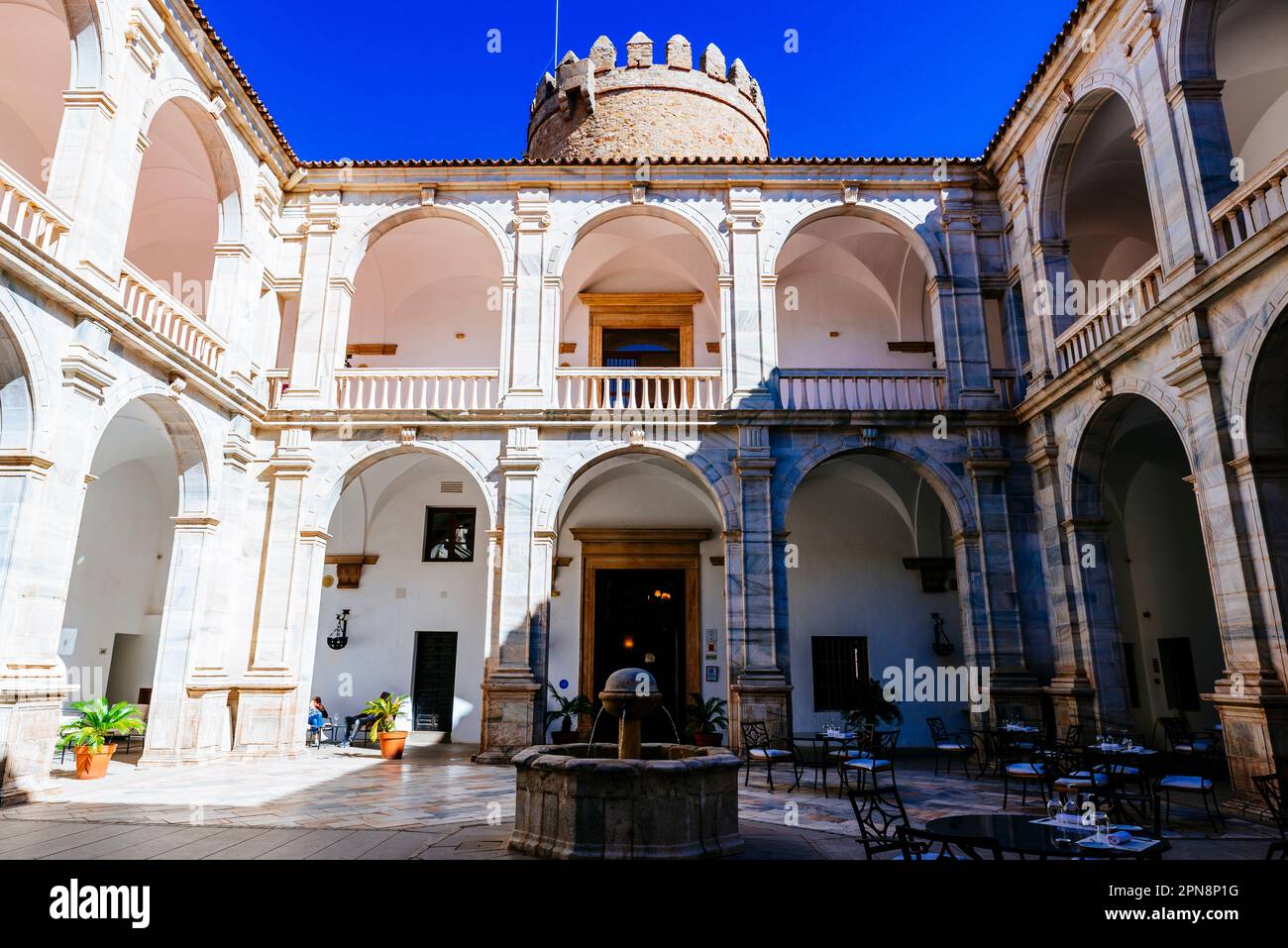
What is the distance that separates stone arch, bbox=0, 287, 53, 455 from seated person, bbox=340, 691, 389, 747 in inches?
273

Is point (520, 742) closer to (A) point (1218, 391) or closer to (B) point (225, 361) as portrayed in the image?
(B) point (225, 361)

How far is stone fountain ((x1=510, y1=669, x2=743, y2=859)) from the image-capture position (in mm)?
4973

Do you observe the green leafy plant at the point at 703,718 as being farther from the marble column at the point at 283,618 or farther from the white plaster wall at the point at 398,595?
the marble column at the point at 283,618

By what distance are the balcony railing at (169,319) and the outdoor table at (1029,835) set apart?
9.56m

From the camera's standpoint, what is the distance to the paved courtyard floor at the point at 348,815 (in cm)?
548

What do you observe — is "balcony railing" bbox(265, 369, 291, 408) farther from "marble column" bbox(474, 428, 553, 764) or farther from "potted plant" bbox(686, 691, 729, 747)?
"potted plant" bbox(686, 691, 729, 747)

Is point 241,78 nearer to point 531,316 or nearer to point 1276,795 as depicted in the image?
point 531,316

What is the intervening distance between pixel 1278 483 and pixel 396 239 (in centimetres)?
1365

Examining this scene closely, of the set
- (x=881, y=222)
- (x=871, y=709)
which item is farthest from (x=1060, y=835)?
(x=881, y=222)

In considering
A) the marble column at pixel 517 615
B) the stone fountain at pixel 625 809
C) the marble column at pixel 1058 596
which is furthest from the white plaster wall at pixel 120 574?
the marble column at pixel 1058 596

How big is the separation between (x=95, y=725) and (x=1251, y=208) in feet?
44.7

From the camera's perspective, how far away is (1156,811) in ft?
14.2

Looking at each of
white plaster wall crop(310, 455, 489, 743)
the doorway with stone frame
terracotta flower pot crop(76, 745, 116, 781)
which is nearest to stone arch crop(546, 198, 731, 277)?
white plaster wall crop(310, 455, 489, 743)
